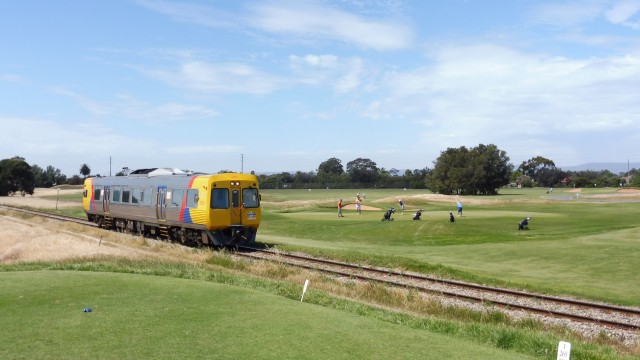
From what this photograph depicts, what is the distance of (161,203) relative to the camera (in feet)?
109

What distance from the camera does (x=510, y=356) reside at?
32.7 feet

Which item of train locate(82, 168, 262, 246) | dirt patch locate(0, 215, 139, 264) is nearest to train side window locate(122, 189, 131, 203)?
train locate(82, 168, 262, 246)

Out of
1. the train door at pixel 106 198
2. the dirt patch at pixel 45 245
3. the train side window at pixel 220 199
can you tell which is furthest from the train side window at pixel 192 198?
the train door at pixel 106 198

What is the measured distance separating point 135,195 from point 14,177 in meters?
95.2

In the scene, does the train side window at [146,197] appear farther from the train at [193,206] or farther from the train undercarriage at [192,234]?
the train undercarriage at [192,234]

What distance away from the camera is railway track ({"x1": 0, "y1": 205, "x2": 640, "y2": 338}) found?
51.2 ft

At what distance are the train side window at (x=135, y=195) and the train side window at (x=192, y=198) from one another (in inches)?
273

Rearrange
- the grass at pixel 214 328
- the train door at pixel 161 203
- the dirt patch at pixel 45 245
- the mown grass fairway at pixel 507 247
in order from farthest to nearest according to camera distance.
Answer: the train door at pixel 161 203 < the dirt patch at pixel 45 245 < the mown grass fairway at pixel 507 247 < the grass at pixel 214 328

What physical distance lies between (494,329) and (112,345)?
7.47 metres

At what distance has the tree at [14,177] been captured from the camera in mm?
117562

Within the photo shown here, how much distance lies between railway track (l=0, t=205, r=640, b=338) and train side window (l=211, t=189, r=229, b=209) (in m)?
5.04

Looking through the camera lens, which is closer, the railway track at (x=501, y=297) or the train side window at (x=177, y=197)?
the railway track at (x=501, y=297)

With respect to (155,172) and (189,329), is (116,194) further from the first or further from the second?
(189,329)

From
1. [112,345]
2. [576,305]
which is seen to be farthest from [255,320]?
[576,305]
